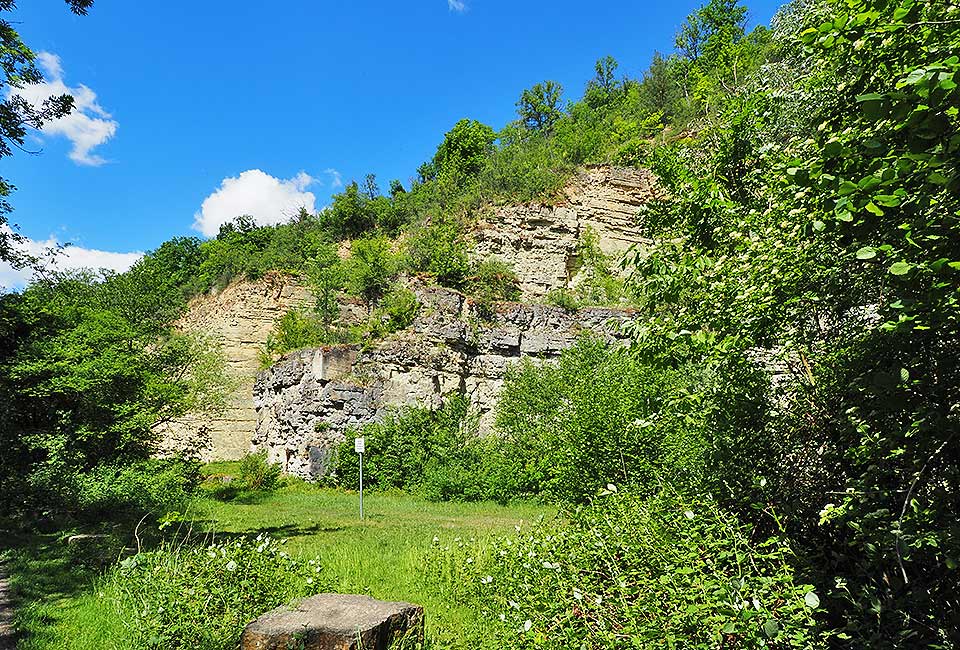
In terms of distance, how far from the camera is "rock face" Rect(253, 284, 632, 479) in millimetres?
20562

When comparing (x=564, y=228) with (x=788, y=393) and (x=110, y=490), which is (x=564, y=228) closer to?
(x=110, y=490)

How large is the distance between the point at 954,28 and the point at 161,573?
6.84 m

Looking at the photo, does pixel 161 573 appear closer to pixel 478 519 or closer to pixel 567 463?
pixel 567 463

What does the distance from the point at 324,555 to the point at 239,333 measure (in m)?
24.1

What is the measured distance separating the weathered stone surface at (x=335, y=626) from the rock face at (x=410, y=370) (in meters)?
15.9

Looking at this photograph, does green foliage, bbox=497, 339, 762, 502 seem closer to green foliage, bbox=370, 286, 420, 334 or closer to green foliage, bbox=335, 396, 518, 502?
green foliage, bbox=335, 396, 518, 502

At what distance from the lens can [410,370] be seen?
2145cm

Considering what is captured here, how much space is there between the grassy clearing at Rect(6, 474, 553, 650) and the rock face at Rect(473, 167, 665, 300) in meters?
14.7

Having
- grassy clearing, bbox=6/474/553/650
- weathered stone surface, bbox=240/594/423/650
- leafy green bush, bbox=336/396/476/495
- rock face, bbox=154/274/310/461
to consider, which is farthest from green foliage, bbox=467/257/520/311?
weathered stone surface, bbox=240/594/423/650

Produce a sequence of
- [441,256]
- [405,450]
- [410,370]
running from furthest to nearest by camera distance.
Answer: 1. [441,256]
2. [410,370]
3. [405,450]

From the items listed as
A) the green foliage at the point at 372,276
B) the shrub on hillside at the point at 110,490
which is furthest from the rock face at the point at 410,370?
the shrub on hillside at the point at 110,490

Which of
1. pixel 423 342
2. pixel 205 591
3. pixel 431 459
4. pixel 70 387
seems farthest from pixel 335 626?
pixel 423 342

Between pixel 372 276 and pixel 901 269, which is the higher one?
pixel 372 276

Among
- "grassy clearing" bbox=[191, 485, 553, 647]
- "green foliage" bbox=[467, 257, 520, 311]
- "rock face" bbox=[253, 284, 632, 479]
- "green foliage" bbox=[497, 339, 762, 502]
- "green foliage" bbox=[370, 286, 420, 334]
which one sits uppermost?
"green foliage" bbox=[467, 257, 520, 311]
